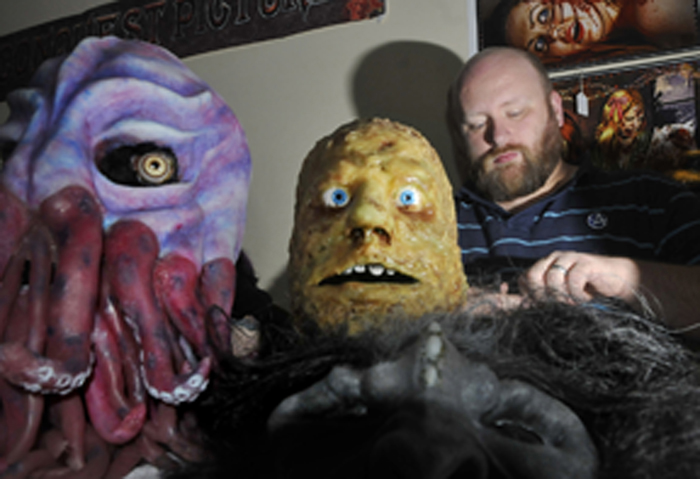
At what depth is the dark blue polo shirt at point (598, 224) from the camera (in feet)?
2.85

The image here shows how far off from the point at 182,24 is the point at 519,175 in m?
0.99

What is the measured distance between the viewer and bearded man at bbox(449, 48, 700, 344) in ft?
2.88

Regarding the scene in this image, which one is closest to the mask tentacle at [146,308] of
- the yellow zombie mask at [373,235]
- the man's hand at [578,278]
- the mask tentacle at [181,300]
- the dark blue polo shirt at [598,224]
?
the mask tentacle at [181,300]

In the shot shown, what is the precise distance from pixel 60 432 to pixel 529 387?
0.37 meters

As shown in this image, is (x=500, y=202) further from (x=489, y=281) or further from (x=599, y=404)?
(x=599, y=404)

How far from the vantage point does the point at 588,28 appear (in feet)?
3.55

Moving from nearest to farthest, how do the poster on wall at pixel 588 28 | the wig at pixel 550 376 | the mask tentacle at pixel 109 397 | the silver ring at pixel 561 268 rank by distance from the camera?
the wig at pixel 550 376
the mask tentacle at pixel 109 397
the silver ring at pixel 561 268
the poster on wall at pixel 588 28

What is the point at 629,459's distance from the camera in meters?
0.32

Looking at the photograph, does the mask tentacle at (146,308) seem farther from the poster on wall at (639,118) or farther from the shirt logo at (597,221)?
the poster on wall at (639,118)

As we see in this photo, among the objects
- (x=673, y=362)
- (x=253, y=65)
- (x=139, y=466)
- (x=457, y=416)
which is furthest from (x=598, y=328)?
(x=253, y=65)

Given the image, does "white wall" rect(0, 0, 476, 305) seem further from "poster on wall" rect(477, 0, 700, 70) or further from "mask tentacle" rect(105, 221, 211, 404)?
"mask tentacle" rect(105, 221, 211, 404)

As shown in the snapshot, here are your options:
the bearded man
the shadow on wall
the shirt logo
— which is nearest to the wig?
the bearded man

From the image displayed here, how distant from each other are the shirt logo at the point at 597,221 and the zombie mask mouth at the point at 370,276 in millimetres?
568

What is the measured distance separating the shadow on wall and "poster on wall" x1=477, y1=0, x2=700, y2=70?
4.1 inches
